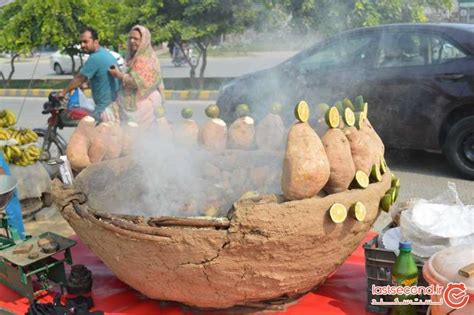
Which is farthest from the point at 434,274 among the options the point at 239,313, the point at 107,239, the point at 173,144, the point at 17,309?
the point at 17,309

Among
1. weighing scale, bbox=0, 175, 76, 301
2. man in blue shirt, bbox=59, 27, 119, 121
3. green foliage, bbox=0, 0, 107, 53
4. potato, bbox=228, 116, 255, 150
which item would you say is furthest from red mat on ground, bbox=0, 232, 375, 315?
green foliage, bbox=0, 0, 107, 53

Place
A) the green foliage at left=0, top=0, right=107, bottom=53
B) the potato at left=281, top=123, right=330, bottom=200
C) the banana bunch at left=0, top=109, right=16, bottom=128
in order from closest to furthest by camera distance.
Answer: the potato at left=281, top=123, right=330, bottom=200 < the banana bunch at left=0, top=109, right=16, bottom=128 < the green foliage at left=0, top=0, right=107, bottom=53

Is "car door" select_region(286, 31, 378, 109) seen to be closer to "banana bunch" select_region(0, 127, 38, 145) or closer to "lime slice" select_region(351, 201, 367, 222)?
"banana bunch" select_region(0, 127, 38, 145)

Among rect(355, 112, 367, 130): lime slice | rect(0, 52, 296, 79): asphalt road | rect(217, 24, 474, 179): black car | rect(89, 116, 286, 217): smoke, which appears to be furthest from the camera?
rect(0, 52, 296, 79): asphalt road

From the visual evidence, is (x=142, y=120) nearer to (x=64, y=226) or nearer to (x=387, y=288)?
(x=64, y=226)

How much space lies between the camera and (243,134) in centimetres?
365

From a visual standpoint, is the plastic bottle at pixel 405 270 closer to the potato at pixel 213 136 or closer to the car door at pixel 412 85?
the potato at pixel 213 136

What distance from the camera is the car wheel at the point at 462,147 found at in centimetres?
566

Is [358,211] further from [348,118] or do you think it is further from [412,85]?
[412,85]

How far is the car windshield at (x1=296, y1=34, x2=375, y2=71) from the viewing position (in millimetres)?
6117

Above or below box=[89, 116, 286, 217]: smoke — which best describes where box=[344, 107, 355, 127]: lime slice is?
above

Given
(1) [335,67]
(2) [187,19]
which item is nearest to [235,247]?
(1) [335,67]

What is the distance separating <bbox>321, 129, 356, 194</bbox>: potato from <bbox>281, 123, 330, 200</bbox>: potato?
9cm

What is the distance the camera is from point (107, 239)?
267 cm
